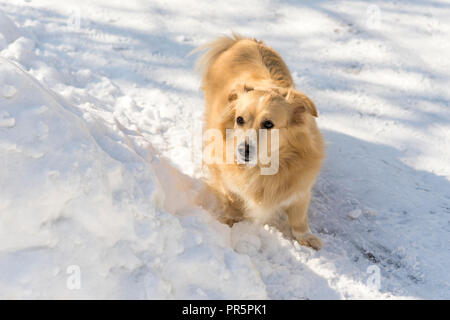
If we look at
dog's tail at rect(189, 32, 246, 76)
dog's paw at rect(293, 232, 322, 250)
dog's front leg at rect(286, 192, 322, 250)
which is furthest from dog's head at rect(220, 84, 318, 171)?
dog's tail at rect(189, 32, 246, 76)

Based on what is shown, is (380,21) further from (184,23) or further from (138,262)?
(138,262)

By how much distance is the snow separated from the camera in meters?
1.76

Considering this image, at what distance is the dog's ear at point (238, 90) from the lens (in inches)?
101

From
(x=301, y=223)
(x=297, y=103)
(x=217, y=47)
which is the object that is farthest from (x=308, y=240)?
(x=217, y=47)

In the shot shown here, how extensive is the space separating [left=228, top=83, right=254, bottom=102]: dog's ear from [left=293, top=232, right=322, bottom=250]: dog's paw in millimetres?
1025

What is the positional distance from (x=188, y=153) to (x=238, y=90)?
0.85 metres

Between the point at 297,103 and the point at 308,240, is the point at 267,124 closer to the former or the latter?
the point at 297,103

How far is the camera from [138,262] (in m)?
1.83

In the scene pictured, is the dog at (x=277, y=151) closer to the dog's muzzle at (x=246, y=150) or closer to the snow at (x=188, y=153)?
the dog's muzzle at (x=246, y=150)

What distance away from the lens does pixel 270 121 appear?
240 cm

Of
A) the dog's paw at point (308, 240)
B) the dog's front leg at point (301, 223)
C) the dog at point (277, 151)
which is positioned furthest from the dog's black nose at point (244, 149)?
the dog's paw at point (308, 240)

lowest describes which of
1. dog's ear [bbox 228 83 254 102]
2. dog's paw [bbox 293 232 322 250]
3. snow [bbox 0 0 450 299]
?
dog's paw [bbox 293 232 322 250]

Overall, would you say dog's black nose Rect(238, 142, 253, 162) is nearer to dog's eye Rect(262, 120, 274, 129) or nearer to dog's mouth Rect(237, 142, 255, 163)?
dog's mouth Rect(237, 142, 255, 163)
